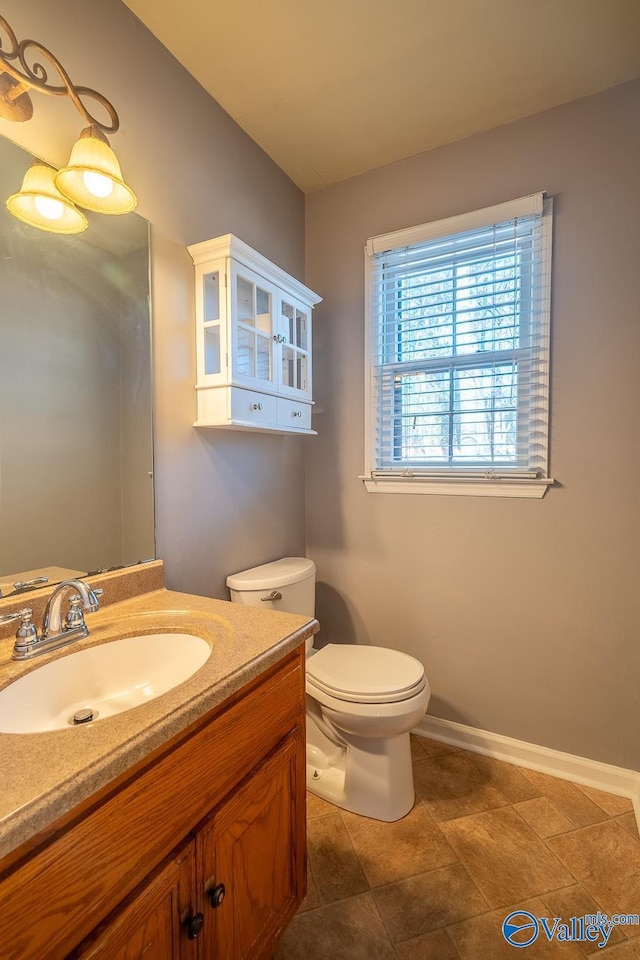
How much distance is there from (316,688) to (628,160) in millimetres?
2192

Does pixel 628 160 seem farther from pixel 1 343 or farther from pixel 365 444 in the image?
pixel 1 343

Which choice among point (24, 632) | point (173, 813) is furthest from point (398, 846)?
point (24, 632)

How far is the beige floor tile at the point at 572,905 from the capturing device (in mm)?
1176

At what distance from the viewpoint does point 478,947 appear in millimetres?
1135

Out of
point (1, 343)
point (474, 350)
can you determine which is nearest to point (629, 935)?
point (474, 350)

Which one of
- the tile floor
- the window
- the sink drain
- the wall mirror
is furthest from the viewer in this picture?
the window

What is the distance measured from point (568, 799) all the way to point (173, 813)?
1.61 m

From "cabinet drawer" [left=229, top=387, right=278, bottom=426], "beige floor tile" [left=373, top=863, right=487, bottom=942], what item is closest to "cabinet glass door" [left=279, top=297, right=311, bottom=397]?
"cabinet drawer" [left=229, top=387, right=278, bottom=426]

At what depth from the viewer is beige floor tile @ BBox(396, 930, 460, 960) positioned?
1116mm

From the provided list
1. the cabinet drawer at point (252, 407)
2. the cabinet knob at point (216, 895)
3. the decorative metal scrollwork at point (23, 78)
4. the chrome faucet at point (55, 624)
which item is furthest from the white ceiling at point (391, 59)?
the cabinet knob at point (216, 895)

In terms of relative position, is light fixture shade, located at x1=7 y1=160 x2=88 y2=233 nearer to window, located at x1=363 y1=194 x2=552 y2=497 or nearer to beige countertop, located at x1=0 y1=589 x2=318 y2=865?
beige countertop, located at x1=0 y1=589 x2=318 y2=865

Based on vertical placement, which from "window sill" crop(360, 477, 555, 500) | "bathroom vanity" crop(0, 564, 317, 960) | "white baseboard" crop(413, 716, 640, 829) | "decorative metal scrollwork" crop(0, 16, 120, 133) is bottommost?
"white baseboard" crop(413, 716, 640, 829)

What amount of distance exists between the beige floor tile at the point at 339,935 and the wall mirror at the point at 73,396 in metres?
1.10

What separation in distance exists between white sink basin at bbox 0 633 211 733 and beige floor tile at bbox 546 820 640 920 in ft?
4.46
